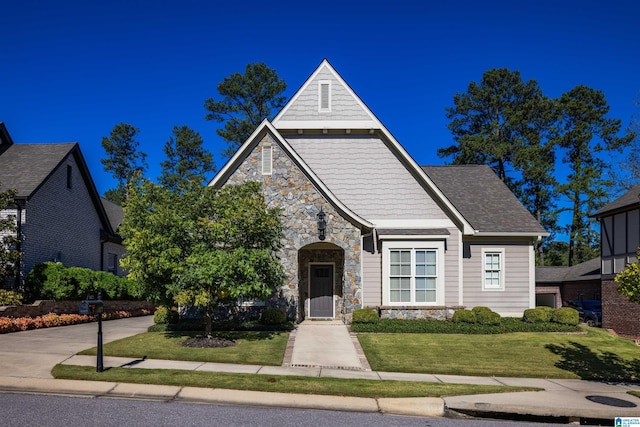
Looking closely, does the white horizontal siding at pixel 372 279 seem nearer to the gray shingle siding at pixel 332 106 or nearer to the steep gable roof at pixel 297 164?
the steep gable roof at pixel 297 164

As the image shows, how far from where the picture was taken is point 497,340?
17.2 m

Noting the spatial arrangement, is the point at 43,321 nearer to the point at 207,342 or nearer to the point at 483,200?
the point at 207,342

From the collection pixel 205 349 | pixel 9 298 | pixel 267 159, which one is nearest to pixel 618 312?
pixel 267 159

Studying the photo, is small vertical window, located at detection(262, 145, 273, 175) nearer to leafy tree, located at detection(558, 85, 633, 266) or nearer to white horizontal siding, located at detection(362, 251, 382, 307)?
white horizontal siding, located at detection(362, 251, 382, 307)

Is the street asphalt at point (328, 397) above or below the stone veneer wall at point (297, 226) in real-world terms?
below

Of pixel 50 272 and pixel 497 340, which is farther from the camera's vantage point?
pixel 50 272

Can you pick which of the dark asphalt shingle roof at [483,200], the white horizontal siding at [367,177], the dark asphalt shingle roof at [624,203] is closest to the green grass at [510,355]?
the dark asphalt shingle roof at [483,200]

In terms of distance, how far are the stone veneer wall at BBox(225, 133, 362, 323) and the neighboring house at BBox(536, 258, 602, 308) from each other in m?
25.2

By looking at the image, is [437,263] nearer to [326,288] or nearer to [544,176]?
[326,288]

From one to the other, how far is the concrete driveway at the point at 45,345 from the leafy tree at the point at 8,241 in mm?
3369

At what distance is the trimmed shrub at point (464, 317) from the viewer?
1900cm

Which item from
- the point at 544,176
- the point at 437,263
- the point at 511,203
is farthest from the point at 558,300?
the point at 437,263

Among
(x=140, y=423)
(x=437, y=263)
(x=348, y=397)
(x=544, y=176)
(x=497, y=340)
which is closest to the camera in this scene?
(x=140, y=423)

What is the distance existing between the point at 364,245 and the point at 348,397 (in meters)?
10.9
